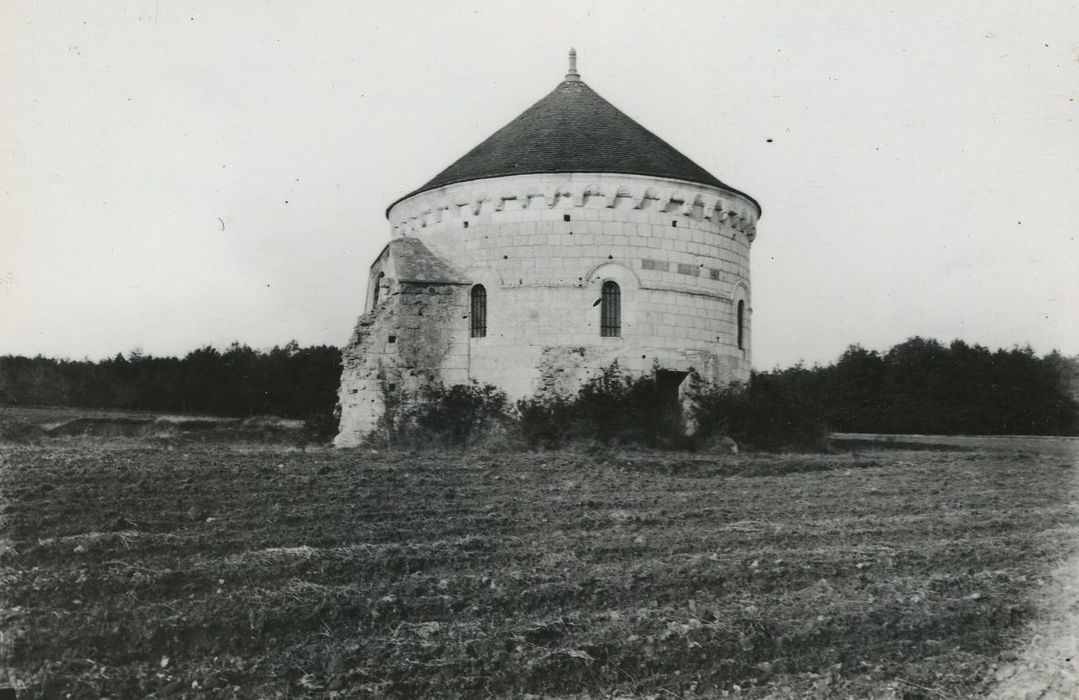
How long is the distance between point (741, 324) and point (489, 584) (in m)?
14.9

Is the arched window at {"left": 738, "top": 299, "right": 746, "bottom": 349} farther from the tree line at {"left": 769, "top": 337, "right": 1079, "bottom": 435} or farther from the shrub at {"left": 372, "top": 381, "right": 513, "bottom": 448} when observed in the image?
the tree line at {"left": 769, "top": 337, "right": 1079, "bottom": 435}

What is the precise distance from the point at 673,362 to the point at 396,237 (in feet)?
23.5

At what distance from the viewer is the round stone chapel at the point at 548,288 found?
19.8m

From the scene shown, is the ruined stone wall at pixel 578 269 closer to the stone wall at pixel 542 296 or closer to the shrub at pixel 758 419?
the stone wall at pixel 542 296

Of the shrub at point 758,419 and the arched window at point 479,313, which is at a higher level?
the arched window at point 479,313

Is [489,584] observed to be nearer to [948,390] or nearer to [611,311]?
[611,311]

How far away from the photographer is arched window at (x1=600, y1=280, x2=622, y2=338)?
1997 centimetres

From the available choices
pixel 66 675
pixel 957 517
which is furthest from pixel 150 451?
pixel 957 517

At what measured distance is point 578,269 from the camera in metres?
19.8

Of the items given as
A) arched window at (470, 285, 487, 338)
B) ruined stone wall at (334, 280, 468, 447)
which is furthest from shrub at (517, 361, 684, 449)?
ruined stone wall at (334, 280, 468, 447)

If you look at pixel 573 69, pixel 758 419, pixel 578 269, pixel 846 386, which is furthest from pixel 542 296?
pixel 846 386

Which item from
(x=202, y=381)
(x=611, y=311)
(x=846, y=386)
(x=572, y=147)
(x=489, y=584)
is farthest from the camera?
(x=846, y=386)

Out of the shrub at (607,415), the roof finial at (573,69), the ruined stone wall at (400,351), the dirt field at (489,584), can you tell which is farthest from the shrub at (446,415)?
the roof finial at (573,69)

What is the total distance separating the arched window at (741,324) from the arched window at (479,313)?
6010 millimetres
